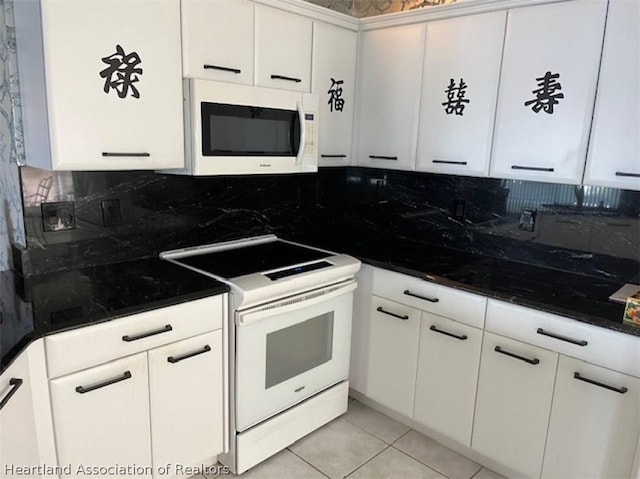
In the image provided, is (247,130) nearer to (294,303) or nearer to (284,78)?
(284,78)

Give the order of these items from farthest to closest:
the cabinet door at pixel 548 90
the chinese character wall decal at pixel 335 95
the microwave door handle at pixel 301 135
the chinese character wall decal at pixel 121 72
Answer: the chinese character wall decal at pixel 335 95 → the microwave door handle at pixel 301 135 → the cabinet door at pixel 548 90 → the chinese character wall decal at pixel 121 72

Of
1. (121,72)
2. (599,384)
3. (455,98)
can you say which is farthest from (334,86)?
(599,384)

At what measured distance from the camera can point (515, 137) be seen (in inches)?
84.3

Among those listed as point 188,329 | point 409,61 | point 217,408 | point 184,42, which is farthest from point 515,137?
point 217,408

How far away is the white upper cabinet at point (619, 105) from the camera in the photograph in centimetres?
180

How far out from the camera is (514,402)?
1957 mm

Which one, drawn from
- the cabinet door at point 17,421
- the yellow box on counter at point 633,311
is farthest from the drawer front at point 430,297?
the cabinet door at point 17,421

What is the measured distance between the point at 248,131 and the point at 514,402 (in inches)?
64.1

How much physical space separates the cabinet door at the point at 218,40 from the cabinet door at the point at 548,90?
117 centimetres

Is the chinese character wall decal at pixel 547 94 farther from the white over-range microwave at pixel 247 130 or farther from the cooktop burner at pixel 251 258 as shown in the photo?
the cooktop burner at pixel 251 258

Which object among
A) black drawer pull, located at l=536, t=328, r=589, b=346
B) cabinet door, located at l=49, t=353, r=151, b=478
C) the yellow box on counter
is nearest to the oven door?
cabinet door, located at l=49, t=353, r=151, b=478

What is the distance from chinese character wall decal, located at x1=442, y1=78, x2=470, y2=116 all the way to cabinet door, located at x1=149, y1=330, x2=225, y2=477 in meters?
1.54

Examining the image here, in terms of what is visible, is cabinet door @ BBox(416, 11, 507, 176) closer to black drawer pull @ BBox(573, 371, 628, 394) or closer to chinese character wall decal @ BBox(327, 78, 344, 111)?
chinese character wall decal @ BBox(327, 78, 344, 111)

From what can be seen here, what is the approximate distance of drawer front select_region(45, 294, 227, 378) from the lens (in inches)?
58.3
